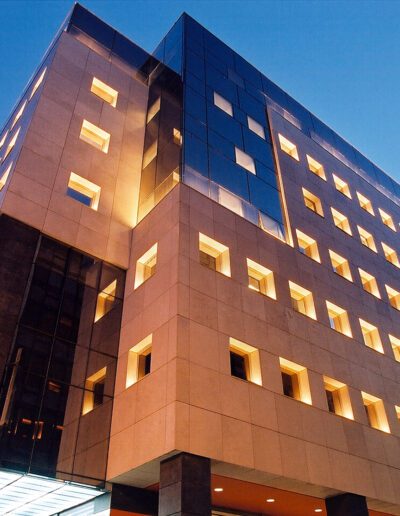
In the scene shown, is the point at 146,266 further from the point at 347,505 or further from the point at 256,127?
the point at 256,127

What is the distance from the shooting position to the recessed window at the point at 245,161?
108 ft

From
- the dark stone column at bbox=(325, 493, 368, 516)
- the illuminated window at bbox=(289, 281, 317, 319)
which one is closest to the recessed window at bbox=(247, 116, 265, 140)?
the illuminated window at bbox=(289, 281, 317, 319)

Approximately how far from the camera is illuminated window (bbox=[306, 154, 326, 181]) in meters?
40.8

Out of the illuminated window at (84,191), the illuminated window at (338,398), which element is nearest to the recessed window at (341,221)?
the illuminated window at (338,398)

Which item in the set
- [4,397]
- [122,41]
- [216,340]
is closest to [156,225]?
[216,340]

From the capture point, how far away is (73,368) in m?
22.7

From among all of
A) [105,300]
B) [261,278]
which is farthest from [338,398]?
[105,300]

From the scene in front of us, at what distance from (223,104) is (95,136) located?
32.0ft

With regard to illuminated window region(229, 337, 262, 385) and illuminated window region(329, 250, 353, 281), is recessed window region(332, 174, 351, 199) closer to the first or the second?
illuminated window region(329, 250, 353, 281)

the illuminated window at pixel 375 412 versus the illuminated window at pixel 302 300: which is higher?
the illuminated window at pixel 302 300

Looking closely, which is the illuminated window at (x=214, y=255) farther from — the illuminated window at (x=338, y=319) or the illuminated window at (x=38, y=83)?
the illuminated window at (x=38, y=83)

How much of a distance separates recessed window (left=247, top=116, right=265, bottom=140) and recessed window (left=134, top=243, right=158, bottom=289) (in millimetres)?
15229

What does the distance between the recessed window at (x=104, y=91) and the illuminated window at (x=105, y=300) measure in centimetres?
1491

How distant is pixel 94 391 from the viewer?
2311 centimetres
